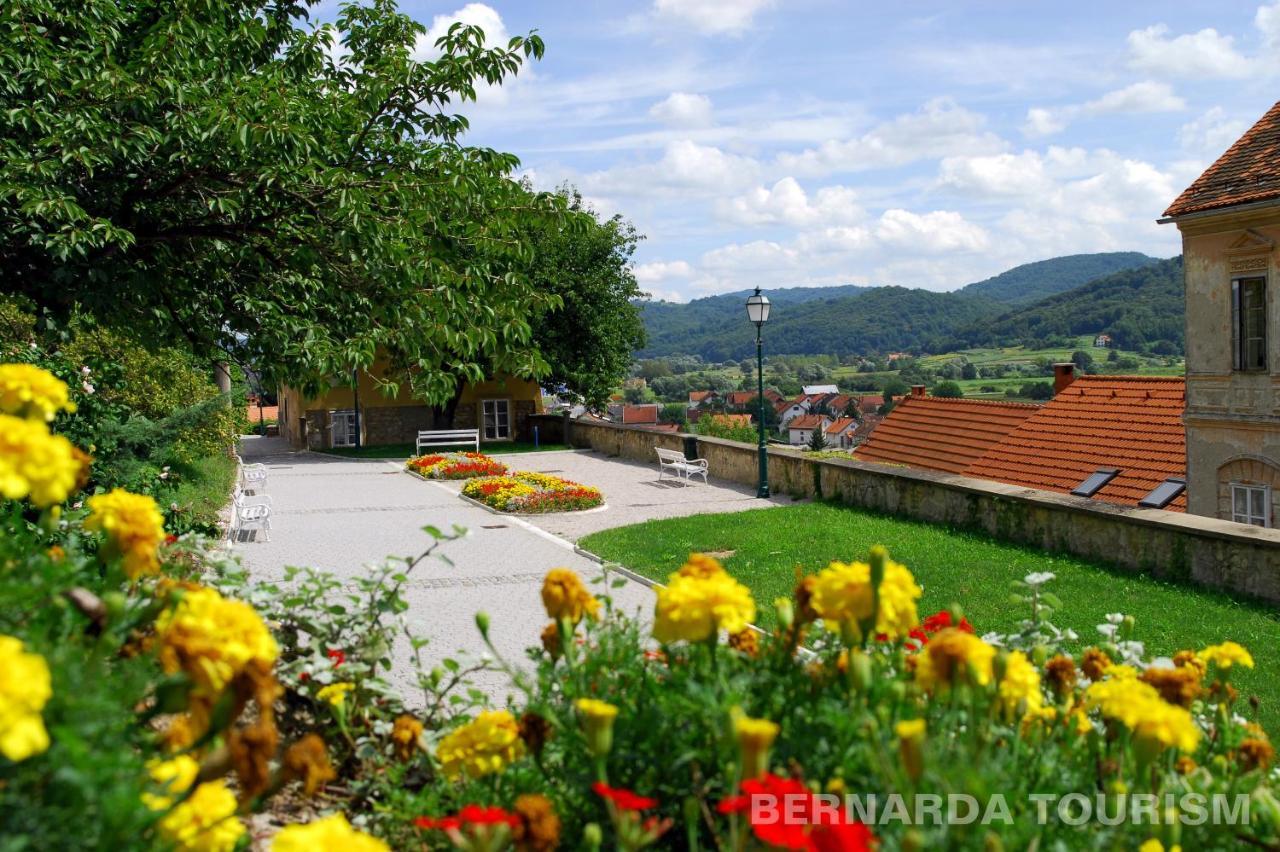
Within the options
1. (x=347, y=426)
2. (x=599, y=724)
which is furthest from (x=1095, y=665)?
(x=347, y=426)

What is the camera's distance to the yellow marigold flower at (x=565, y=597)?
287 cm

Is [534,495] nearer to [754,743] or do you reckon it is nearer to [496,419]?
[754,743]

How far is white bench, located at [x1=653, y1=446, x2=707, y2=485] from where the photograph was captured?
65.0 feet

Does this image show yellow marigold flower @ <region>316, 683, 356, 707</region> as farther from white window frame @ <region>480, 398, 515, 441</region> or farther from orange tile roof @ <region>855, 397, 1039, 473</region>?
white window frame @ <region>480, 398, 515, 441</region>

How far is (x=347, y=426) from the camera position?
3562 cm

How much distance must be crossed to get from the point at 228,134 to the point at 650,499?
1161cm

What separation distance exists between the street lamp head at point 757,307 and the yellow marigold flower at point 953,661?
15433 mm

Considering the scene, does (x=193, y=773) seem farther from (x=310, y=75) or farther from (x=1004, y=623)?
(x=310, y=75)

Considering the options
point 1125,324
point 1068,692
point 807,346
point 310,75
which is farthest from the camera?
point 807,346

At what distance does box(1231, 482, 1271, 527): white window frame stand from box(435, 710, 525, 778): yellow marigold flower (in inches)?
783

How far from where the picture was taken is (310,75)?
9969mm

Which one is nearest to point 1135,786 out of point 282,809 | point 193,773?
point 193,773

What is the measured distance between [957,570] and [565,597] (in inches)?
321

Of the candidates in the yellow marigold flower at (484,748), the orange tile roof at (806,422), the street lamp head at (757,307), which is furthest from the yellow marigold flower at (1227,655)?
the orange tile roof at (806,422)
